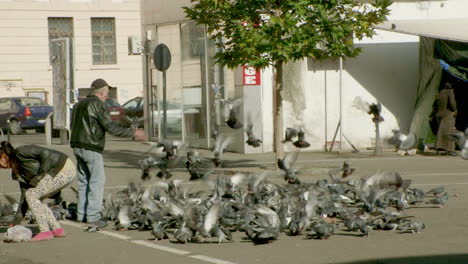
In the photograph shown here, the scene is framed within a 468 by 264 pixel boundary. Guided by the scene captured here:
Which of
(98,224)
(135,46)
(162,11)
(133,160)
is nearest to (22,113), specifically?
(135,46)

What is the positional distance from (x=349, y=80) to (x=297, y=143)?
808 cm

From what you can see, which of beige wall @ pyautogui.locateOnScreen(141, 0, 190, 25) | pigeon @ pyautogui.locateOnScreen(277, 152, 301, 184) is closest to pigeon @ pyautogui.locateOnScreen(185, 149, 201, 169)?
pigeon @ pyautogui.locateOnScreen(277, 152, 301, 184)

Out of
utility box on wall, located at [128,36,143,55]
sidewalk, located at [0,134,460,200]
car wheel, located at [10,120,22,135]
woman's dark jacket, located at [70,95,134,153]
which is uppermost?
utility box on wall, located at [128,36,143,55]

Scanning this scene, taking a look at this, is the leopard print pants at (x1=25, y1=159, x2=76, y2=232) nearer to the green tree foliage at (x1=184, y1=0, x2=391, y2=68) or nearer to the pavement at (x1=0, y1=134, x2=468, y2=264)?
the pavement at (x1=0, y1=134, x2=468, y2=264)

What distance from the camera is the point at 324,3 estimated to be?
1734cm

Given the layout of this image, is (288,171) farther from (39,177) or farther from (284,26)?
(284,26)

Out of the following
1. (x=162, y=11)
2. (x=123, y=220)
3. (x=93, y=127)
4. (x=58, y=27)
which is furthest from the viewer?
(x=58, y=27)

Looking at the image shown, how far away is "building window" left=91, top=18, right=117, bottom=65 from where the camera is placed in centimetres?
4653

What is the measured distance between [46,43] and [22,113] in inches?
313

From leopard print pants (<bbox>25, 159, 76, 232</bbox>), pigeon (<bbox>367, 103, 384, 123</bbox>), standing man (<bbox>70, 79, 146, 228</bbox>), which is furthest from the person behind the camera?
pigeon (<bbox>367, 103, 384, 123</bbox>)

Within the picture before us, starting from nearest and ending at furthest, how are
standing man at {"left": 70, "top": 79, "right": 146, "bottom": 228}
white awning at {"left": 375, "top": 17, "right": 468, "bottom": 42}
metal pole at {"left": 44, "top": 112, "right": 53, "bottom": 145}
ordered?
standing man at {"left": 70, "top": 79, "right": 146, "bottom": 228}, white awning at {"left": 375, "top": 17, "right": 468, "bottom": 42}, metal pole at {"left": 44, "top": 112, "right": 53, "bottom": 145}

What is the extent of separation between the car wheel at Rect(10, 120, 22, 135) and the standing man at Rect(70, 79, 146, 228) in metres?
26.0

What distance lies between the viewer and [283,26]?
667 inches

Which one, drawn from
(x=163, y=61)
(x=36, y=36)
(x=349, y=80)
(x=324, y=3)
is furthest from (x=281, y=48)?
(x=36, y=36)
